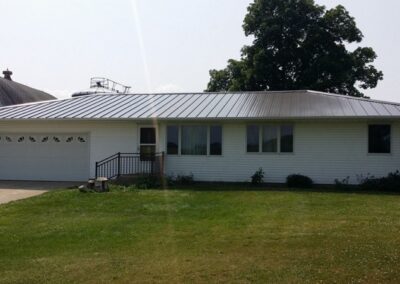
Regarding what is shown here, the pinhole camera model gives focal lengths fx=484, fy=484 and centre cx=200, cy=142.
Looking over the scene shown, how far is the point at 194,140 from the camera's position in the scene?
19266 mm

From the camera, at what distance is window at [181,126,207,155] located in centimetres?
1917

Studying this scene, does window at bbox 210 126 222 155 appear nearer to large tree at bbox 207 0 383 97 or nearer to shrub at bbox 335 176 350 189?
shrub at bbox 335 176 350 189

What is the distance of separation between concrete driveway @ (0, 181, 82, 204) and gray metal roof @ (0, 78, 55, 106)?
1629cm

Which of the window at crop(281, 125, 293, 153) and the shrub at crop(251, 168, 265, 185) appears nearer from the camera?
the shrub at crop(251, 168, 265, 185)

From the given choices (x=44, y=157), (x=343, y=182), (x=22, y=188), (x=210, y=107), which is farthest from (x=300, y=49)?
(x=22, y=188)

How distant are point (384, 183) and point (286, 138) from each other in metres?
3.84

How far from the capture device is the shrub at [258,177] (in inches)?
719

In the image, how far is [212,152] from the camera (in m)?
19.0

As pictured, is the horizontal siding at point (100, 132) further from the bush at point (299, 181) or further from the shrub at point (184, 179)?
the bush at point (299, 181)

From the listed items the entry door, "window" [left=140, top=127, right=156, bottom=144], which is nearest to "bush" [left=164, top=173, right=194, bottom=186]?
the entry door

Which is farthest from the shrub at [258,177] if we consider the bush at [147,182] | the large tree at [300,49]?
the large tree at [300,49]

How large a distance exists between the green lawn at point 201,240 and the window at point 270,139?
4702 millimetres

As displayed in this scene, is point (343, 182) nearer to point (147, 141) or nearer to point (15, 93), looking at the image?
→ point (147, 141)

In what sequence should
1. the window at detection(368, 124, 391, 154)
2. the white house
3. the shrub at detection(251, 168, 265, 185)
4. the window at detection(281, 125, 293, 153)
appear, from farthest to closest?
the window at detection(281, 125, 293, 153), the shrub at detection(251, 168, 265, 185), the white house, the window at detection(368, 124, 391, 154)
